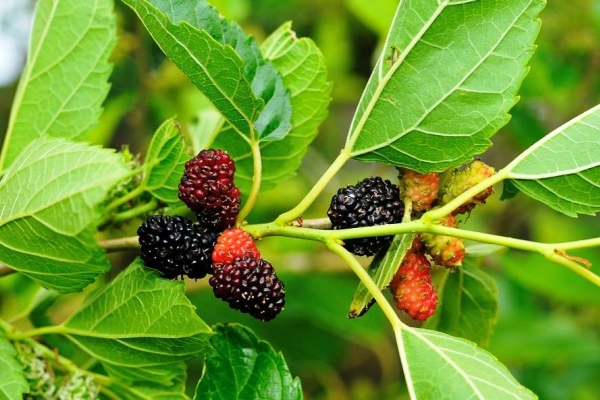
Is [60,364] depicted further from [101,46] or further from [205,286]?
[205,286]

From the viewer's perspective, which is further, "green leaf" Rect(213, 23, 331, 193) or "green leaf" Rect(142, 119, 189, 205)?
"green leaf" Rect(213, 23, 331, 193)

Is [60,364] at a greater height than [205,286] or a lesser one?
greater

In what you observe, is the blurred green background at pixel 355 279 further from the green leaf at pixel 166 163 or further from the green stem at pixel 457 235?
the green stem at pixel 457 235

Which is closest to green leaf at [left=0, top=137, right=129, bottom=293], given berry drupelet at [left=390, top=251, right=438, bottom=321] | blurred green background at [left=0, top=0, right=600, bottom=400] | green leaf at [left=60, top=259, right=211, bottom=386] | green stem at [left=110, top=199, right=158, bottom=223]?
green leaf at [left=60, top=259, right=211, bottom=386]

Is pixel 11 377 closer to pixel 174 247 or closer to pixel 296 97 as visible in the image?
pixel 174 247

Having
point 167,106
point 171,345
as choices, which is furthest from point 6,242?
point 167,106

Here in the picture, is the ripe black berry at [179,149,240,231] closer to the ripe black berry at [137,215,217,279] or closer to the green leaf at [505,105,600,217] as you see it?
the ripe black berry at [137,215,217,279]
